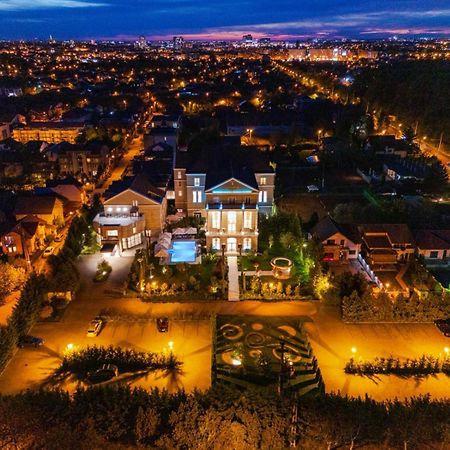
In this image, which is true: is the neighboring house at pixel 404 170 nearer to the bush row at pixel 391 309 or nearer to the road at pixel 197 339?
the bush row at pixel 391 309

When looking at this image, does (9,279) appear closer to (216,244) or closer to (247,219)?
(216,244)

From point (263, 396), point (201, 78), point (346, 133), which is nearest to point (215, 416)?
point (263, 396)

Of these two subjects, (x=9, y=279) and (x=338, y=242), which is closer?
(x=9, y=279)

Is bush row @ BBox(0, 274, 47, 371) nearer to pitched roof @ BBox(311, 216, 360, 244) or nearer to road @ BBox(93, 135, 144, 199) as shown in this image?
pitched roof @ BBox(311, 216, 360, 244)

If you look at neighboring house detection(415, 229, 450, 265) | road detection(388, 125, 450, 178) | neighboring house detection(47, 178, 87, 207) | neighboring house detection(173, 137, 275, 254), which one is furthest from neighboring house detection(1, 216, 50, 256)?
road detection(388, 125, 450, 178)

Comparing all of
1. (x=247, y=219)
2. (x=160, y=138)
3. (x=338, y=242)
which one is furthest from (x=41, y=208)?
(x=160, y=138)

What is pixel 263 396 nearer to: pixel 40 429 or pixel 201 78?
pixel 40 429
